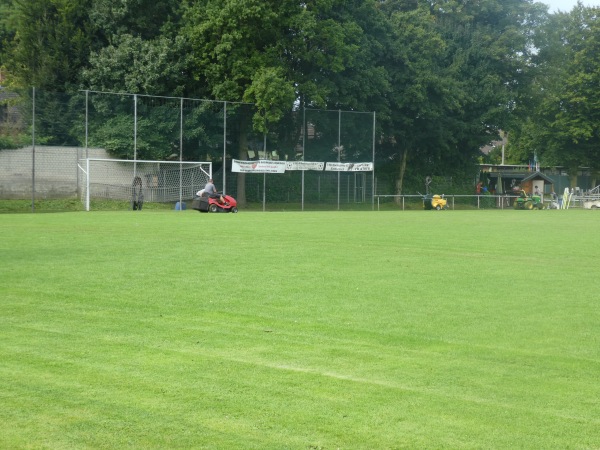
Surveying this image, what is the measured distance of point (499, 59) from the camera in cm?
6069

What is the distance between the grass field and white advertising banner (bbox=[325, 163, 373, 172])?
31077mm

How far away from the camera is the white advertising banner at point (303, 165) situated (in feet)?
144

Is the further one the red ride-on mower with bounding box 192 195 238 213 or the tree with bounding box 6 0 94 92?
the tree with bounding box 6 0 94 92

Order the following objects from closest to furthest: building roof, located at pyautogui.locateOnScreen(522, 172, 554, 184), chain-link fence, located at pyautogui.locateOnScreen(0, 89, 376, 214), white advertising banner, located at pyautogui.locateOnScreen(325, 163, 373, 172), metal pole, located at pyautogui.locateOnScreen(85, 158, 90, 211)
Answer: chain-link fence, located at pyautogui.locateOnScreen(0, 89, 376, 214), metal pole, located at pyautogui.locateOnScreen(85, 158, 90, 211), white advertising banner, located at pyautogui.locateOnScreen(325, 163, 373, 172), building roof, located at pyautogui.locateOnScreen(522, 172, 554, 184)

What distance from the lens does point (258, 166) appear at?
42.6m

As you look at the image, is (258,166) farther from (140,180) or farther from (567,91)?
(567,91)

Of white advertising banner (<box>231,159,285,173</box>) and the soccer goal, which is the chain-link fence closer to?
white advertising banner (<box>231,159,285,173</box>)

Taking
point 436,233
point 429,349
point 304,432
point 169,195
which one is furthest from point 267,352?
point 169,195

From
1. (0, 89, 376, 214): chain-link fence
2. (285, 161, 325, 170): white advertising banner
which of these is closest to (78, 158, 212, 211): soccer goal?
(0, 89, 376, 214): chain-link fence

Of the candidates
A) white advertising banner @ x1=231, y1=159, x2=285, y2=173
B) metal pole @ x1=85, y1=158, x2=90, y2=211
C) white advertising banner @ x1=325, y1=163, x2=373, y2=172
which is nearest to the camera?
metal pole @ x1=85, y1=158, x2=90, y2=211

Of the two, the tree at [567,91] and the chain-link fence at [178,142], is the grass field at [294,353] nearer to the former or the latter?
the chain-link fence at [178,142]

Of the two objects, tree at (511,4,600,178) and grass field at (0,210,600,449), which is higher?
tree at (511,4,600,178)

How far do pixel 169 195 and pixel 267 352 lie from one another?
3294 cm

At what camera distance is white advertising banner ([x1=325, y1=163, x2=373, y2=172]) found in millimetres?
45781
